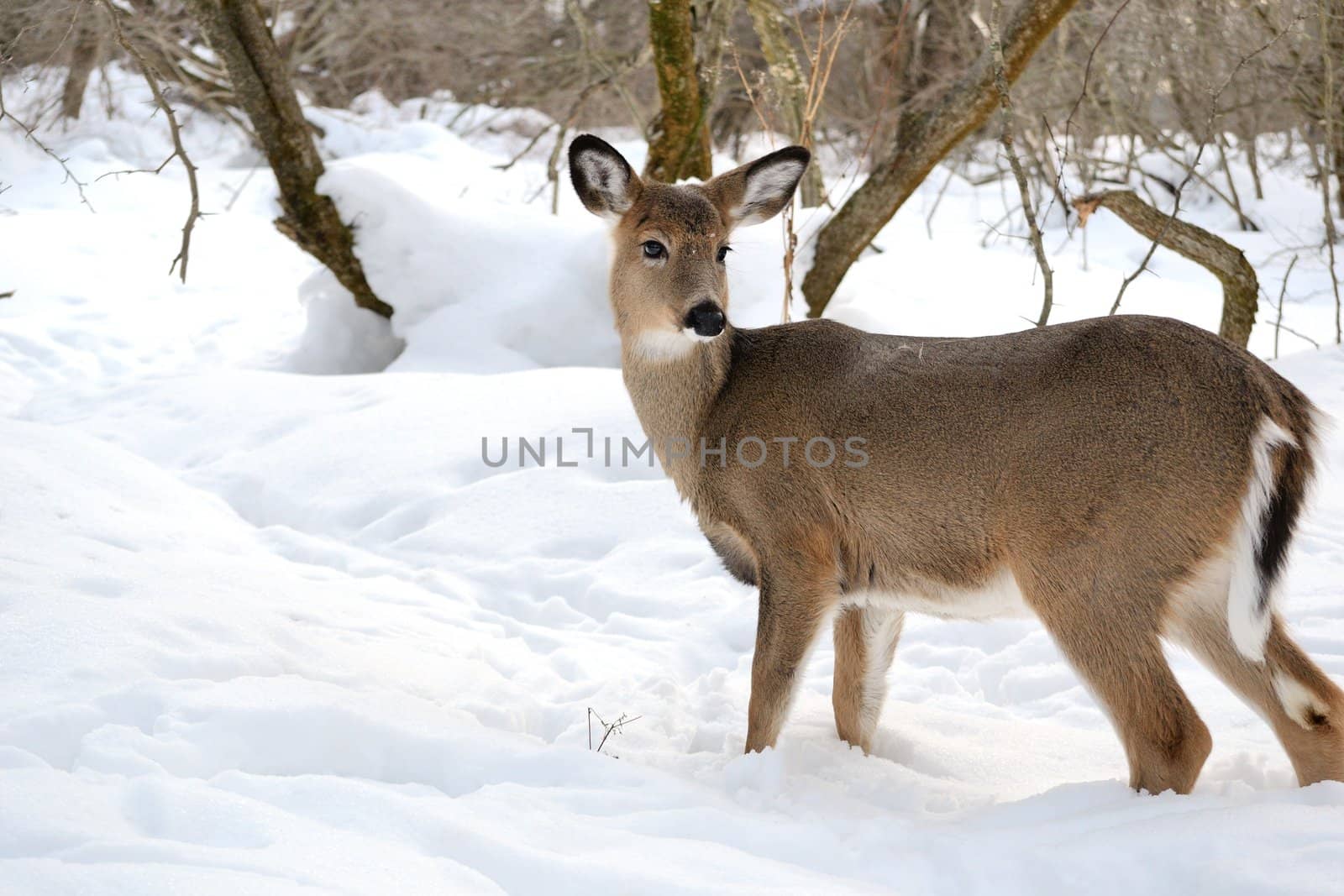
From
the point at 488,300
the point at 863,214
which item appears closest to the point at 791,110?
the point at 863,214

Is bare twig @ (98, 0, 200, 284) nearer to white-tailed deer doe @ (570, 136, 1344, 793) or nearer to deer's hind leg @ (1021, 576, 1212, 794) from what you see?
white-tailed deer doe @ (570, 136, 1344, 793)

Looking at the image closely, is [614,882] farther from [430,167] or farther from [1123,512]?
[430,167]

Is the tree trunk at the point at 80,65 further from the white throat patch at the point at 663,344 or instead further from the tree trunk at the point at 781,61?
the white throat patch at the point at 663,344

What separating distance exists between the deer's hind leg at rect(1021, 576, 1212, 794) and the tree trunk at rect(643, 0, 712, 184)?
5.72m

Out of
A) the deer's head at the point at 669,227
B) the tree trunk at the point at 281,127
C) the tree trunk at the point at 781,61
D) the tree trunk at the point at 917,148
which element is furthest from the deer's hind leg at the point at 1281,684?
the tree trunk at the point at 281,127

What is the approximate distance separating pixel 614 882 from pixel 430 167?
1120cm

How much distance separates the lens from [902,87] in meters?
15.0

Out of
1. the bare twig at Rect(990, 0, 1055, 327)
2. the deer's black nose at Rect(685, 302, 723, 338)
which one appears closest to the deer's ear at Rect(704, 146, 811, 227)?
the deer's black nose at Rect(685, 302, 723, 338)

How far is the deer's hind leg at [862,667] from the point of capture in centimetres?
409

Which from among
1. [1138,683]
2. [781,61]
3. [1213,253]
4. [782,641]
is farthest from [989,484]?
[781,61]

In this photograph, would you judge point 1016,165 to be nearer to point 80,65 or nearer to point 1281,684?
point 1281,684

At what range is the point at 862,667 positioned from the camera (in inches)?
161

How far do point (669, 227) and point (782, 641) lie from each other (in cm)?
147

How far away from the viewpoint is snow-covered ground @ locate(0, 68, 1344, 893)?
2730 millimetres
